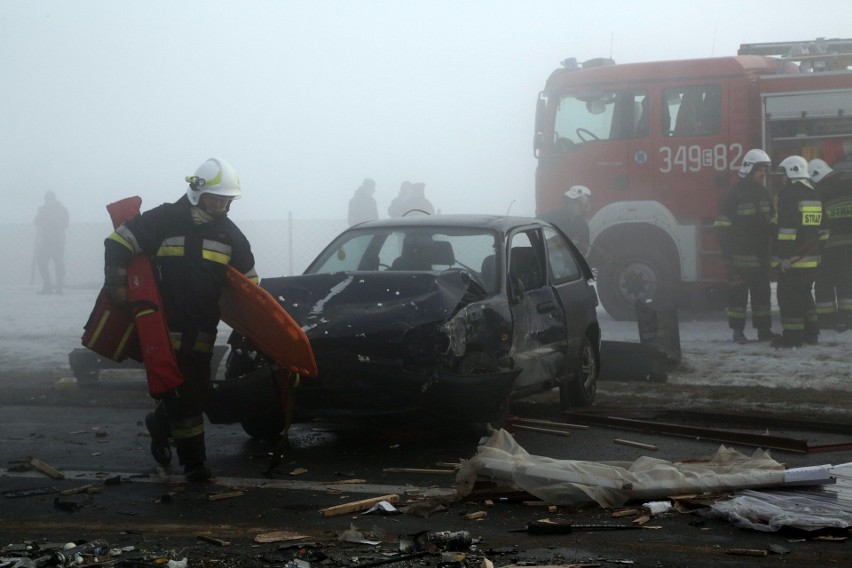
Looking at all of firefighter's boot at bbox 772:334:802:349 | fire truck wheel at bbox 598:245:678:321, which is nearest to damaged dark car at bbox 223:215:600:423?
firefighter's boot at bbox 772:334:802:349

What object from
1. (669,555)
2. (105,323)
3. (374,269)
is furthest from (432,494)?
(374,269)

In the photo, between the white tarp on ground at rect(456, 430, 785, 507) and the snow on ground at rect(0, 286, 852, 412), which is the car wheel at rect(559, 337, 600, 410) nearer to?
the snow on ground at rect(0, 286, 852, 412)

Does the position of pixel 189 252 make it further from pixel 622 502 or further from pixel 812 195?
pixel 812 195

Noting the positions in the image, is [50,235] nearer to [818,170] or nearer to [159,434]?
[818,170]

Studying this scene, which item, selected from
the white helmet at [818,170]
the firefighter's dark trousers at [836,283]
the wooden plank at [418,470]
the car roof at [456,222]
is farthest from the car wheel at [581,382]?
the white helmet at [818,170]

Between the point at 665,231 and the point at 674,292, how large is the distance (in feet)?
2.57

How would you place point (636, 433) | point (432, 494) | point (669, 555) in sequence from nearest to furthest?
1. point (669, 555)
2. point (432, 494)
3. point (636, 433)

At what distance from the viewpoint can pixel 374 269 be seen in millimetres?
8375

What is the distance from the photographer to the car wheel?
29.5 ft

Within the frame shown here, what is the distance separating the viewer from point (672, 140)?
14.7 m

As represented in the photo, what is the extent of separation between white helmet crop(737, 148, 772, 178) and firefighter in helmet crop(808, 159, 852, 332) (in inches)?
26.3

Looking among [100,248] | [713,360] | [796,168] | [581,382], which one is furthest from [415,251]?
[100,248]

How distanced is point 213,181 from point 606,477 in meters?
2.77

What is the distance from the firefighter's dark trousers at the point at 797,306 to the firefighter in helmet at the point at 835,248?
718mm
